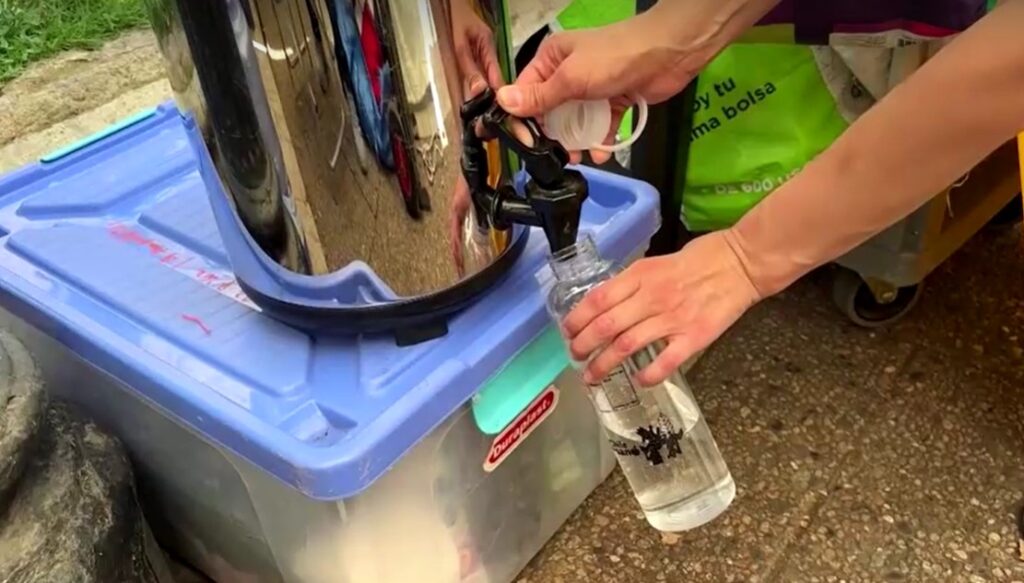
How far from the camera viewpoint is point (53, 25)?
5.76 feet

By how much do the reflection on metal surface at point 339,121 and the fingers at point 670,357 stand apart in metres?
0.14

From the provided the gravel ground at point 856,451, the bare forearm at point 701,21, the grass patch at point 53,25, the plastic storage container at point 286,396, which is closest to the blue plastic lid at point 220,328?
the plastic storage container at point 286,396

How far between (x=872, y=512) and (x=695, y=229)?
1.05ft

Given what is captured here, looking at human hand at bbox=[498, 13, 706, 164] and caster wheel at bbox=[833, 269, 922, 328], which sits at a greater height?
human hand at bbox=[498, 13, 706, 164]

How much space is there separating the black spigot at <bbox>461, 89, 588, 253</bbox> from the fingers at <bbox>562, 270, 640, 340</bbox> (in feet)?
0.16

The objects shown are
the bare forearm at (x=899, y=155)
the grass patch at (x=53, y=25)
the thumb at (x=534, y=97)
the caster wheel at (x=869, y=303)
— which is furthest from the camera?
the grass patch at (x=53, y=25)

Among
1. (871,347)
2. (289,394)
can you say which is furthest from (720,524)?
(289,394)

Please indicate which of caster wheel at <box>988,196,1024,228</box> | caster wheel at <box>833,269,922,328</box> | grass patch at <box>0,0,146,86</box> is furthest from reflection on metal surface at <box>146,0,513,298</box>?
grass patch at <box>0,0,146,86</box>

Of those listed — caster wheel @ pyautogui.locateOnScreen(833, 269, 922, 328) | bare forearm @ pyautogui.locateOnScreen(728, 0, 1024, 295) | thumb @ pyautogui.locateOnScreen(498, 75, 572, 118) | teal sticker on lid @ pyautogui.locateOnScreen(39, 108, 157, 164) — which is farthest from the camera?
caster wheel @ pyautogui.locateOnScreen(833, 269, 922, 328)

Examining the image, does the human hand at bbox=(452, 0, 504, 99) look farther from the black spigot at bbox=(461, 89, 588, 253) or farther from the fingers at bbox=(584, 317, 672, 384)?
the fingers at bbox=(584, 317, 672, 384)

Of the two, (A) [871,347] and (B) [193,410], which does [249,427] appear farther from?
(A) [871,347]

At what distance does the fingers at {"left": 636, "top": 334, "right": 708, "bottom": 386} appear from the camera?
0.67 m

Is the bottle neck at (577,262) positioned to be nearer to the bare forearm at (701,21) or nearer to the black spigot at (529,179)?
the black spigot at (529,179)

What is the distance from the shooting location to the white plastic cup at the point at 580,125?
73 cm
